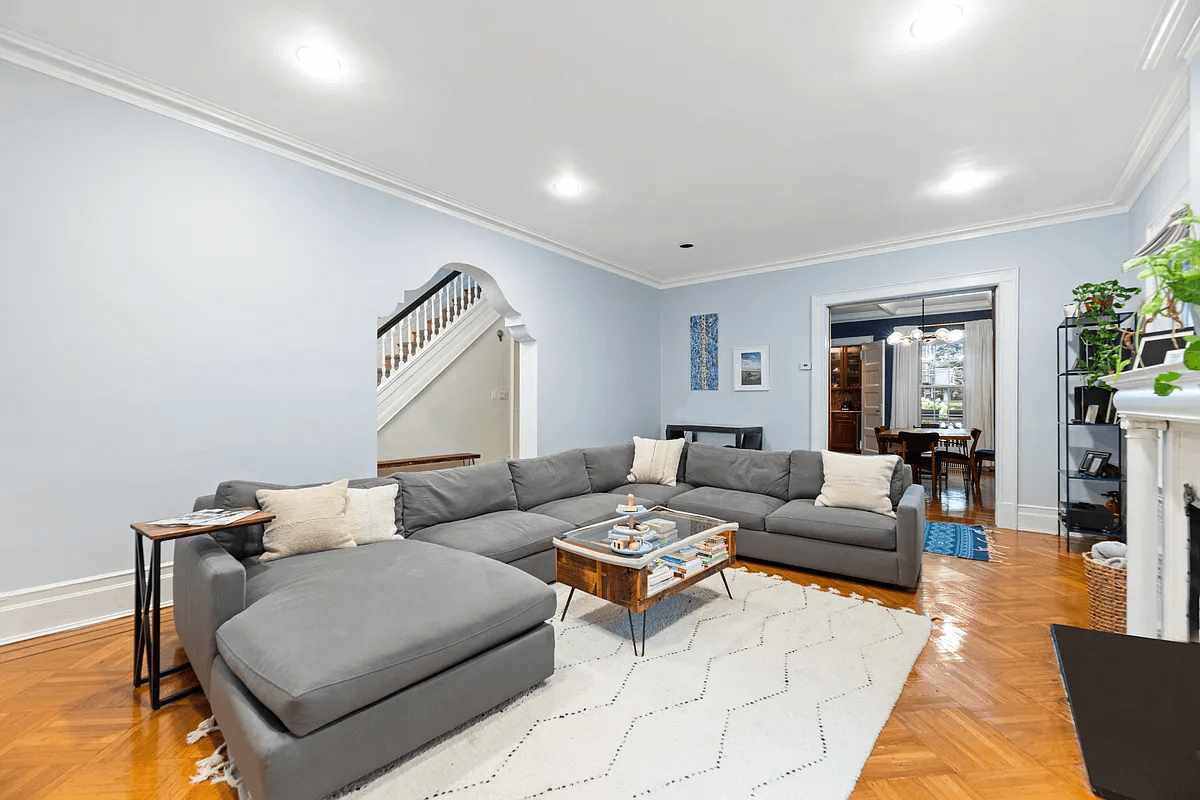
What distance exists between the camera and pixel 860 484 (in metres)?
3.78

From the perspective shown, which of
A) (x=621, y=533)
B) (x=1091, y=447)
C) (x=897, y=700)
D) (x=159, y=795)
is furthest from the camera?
(x=1091, y=447)

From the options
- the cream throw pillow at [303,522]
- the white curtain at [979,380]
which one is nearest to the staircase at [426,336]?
the cream throw pillow at [303,522]

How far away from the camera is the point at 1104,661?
30.2 inches

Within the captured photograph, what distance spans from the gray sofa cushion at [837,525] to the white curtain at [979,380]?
7.07 metres

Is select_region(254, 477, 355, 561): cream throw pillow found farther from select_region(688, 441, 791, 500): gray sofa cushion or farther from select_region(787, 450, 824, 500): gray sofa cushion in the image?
select_region(787, 450, 824, 500): gray sofa cushion

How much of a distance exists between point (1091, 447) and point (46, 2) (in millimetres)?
7233

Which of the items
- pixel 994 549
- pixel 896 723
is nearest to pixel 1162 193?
pixel 994 549

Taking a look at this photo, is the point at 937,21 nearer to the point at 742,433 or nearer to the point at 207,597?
the point at 207,597

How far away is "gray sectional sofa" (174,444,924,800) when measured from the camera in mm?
1542

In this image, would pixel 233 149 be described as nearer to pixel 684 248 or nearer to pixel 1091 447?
pixel 684 248

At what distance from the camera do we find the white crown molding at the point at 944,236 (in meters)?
4.48

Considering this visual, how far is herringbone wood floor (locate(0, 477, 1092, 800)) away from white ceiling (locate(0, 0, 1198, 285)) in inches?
112

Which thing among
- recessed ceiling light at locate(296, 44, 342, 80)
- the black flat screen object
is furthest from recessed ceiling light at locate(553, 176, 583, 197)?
the black flat screen object

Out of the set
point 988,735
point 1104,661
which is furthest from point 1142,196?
point 1104,661
